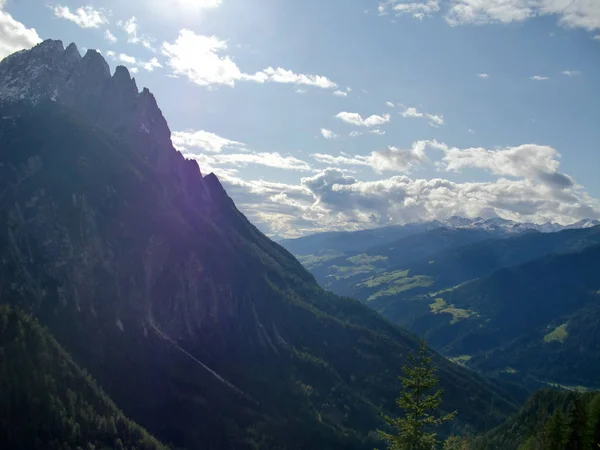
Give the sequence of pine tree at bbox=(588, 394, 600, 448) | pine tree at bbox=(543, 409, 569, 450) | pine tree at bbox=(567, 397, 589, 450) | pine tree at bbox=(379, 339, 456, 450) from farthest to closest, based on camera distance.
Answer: pine tree at bbox=(588, 394, 600, 448) → pine tree at bbox=(567, 397, 589, 450) → pine tree at bbox=(543, 409, 569, 450) → pine tree at bbox=(379, 339, 456, 450)

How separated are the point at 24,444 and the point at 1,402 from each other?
60.1ft

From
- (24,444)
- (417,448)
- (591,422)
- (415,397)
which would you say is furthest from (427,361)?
(24,444)

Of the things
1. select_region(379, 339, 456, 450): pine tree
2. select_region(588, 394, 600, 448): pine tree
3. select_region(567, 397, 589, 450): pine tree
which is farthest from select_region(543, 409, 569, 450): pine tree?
select_region(379, 339, 456, 450): pine tree

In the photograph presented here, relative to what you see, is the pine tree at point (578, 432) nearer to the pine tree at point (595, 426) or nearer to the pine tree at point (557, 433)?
the pine tree at point (557, 433)

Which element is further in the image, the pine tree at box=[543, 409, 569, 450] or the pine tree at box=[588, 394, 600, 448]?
the pine tree at box=[588, 394, 600, 448]

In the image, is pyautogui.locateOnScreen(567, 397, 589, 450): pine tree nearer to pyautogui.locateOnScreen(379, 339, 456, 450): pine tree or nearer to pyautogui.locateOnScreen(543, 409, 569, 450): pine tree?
pyautogui.locateOnScreen(543, 409, 569, 450): pine tree

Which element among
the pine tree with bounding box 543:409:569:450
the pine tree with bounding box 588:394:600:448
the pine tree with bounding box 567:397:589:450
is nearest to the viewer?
the pine tree with bounding box 543:409:569:450

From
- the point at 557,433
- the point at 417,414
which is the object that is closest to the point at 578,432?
the point at 557,433

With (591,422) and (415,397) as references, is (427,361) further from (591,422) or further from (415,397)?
(591,422)

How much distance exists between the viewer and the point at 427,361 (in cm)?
5878

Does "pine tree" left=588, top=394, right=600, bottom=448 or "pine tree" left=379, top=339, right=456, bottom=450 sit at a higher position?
"pine tree" left=379, top=339, right=456, bottom=450

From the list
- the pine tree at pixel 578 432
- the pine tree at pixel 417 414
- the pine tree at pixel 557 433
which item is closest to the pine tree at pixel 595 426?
the pine tree at pixel 578 432

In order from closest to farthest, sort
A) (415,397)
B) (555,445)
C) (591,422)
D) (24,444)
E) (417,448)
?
(417,448) < (415,397) < (555,445) < (591,422) < (24,444)

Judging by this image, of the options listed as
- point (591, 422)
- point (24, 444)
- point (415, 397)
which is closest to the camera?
point (415, 397)
